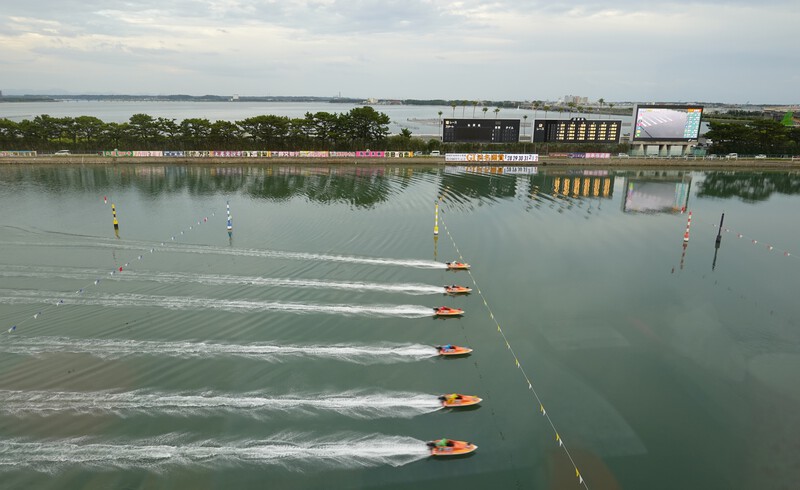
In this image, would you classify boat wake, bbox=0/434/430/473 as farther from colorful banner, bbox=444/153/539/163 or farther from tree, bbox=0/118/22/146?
tree, bbox=0/118/22/146

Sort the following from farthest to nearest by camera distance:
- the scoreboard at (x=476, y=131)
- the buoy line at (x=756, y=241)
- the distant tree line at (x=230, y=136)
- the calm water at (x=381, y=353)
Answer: the distant tree line at (x=230, y=136), the scoreboard at (x=476, y=131), the buoy line at (x=756, y=241), the calm water at (x=381, y=353)

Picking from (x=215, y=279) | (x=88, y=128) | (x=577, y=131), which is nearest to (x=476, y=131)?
(x=577, y=131)

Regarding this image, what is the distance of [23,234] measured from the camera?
32.1 meters

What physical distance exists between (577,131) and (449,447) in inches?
2619

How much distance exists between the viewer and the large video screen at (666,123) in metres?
73.2

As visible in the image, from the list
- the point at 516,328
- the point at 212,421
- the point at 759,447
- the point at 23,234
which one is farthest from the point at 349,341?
the point at 23,234

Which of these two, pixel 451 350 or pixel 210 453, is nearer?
pixel 210 453

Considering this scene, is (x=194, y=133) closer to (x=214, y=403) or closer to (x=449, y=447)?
(x=214, y=403)

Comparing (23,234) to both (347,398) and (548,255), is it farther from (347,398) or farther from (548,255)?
(548,255)

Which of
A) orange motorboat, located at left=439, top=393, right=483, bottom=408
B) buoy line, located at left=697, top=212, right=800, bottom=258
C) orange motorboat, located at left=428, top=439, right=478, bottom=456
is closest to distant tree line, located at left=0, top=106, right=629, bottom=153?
buoy line, located at left=697, top=212, right=800, bottom=258

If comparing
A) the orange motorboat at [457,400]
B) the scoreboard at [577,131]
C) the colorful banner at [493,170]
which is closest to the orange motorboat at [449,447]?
the orange motorboat at [457,400]

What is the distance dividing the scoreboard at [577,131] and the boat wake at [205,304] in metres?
55.8

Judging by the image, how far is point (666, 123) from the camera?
2913 inches

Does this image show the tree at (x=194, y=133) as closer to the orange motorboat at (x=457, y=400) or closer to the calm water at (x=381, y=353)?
the calm water at (x=381, y=353)
